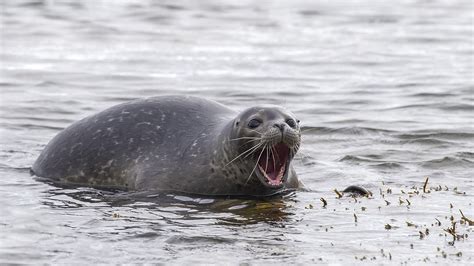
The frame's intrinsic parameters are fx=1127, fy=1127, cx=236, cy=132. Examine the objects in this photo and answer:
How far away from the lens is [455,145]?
1181 cm

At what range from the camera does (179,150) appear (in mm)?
9711

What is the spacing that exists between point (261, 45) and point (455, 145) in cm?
864

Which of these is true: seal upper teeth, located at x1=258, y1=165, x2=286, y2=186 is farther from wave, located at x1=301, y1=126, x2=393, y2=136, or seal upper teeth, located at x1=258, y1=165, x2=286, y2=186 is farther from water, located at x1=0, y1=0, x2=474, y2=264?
wave, located at x1=301, y1=126, x2=393, y2=136

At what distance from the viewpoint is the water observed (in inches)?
303

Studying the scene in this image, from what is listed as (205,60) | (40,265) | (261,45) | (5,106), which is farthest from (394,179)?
(261,45)

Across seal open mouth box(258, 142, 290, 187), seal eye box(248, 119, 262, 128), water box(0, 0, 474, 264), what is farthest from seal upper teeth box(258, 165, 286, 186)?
seal eye box(248, 119, 262, 128)

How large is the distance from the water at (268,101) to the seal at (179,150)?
24 cm

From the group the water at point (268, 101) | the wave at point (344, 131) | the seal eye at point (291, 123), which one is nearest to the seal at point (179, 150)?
the seal eye at point (291, 123)

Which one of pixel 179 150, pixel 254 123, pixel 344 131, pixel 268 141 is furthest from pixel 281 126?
pixel 344 131

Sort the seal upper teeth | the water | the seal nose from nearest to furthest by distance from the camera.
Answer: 1. the water
2. the seal nose
3. the seal upper teeth

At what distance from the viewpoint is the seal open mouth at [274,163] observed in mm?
8898

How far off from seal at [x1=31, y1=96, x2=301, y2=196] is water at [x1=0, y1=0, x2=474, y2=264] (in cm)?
24

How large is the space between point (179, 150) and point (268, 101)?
537 cm

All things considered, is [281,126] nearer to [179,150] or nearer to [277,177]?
[277,177]
